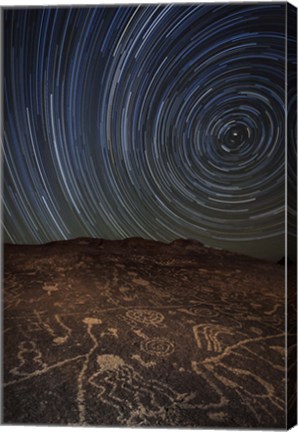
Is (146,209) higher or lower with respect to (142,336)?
higher

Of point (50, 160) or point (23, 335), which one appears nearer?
point (23, 335)

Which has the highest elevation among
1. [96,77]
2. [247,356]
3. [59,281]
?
[96,77]

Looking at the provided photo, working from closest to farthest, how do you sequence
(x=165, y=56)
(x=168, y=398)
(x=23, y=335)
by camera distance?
(x=168, y=398)
(x=23, y=335)
(x=165, y=56)

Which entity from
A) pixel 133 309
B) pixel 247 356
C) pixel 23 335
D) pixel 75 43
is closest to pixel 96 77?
pixel 75 43

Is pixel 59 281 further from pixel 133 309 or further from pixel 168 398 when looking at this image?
pixel 168 398

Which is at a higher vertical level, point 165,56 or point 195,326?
point 165,56

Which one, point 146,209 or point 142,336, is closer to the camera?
point 142,336
